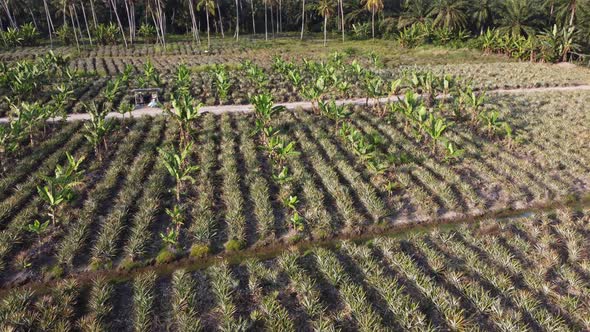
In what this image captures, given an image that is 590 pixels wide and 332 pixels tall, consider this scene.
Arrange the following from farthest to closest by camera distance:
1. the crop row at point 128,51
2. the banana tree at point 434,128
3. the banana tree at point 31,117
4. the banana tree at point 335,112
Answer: the crop row at point 128,51 < the banana tree at point 335,112 < the banana tree at point 31,117 < the banana tree at point 434,128

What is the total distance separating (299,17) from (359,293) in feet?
211

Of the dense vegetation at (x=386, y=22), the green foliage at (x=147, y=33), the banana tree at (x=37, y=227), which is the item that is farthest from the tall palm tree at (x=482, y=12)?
the banana tree at (x=37, y=227)

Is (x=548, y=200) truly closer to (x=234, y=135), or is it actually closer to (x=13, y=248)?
(x=234, y=135)

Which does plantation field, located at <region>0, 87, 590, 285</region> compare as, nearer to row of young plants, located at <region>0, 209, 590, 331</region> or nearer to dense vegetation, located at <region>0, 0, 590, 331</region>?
Result: dense vegetation, located at <region>0, 0, 590, 331</region>

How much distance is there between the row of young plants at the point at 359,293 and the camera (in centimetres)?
762

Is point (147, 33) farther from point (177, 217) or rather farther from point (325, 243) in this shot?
point (325, 243)

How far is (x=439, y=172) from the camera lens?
1400 centimetres

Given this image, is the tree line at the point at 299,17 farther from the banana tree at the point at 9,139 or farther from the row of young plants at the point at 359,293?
the row of young plants at the point at 359,293

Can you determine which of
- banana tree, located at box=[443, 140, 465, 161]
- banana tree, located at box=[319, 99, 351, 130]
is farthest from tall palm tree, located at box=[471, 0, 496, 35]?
banana tree, located at box=[443, 140, 465, 161]

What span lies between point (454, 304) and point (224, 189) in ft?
25.6

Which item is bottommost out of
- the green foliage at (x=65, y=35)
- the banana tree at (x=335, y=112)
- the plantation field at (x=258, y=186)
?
the plantation field at (x=258, y=186)

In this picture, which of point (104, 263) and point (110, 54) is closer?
point (104, 263)

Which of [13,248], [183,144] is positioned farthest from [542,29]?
[13,248]

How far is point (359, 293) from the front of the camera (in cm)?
821
